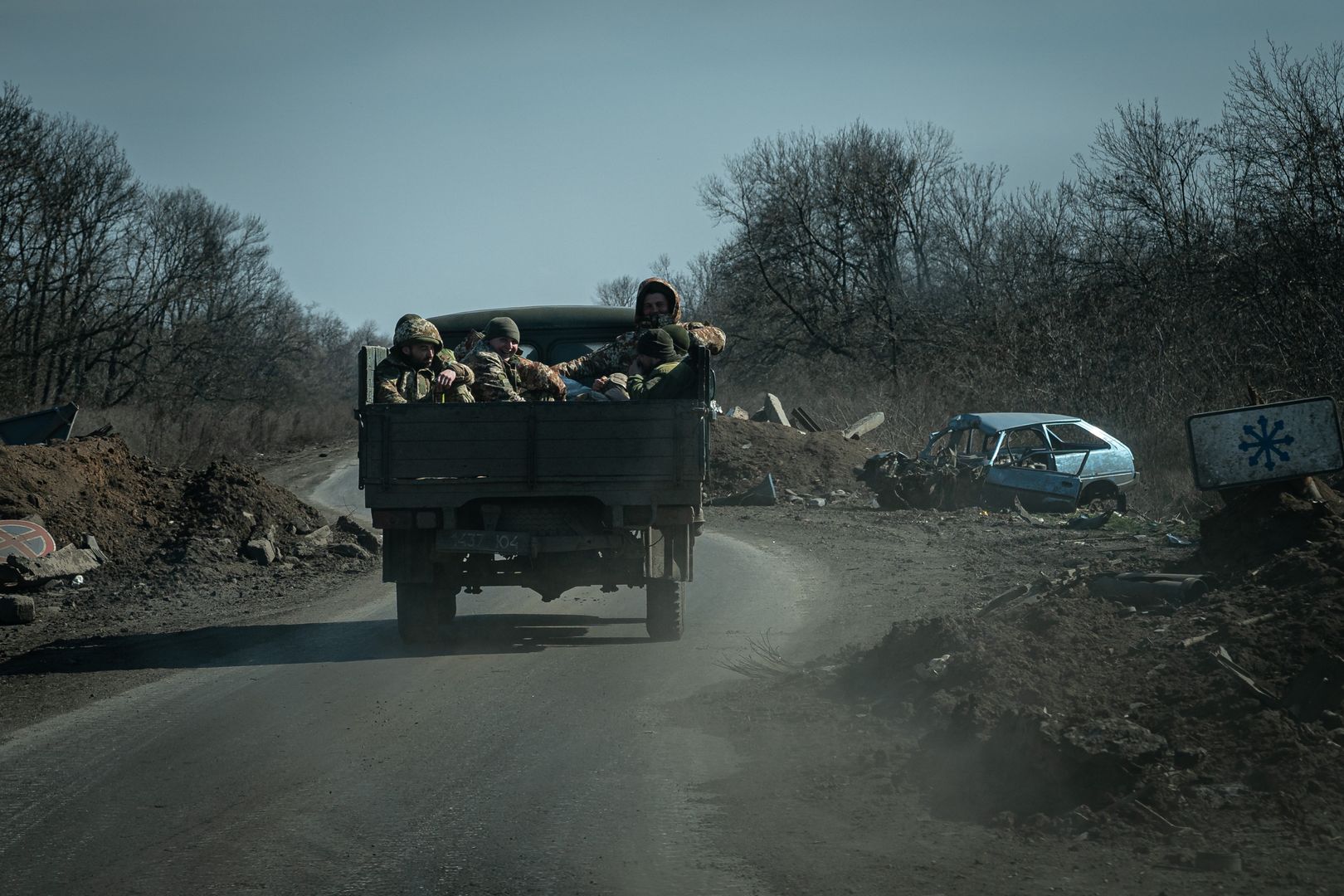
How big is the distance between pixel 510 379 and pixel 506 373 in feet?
0.46

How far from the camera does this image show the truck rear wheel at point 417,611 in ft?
27.3

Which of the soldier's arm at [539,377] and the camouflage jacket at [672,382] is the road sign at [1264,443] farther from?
the soldier's arm at [539,377]

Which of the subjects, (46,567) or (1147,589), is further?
(46,567)

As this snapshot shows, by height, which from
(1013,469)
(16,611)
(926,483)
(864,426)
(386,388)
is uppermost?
(386,388)

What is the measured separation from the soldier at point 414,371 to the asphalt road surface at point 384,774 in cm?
186

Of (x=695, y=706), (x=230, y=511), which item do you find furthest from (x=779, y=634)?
(x=230, y=511)

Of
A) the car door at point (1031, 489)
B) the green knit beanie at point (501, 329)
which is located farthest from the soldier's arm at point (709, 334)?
the car door at point (1031, 489)

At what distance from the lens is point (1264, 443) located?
22.4ft

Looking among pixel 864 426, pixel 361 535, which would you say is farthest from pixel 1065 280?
pixel 361 535

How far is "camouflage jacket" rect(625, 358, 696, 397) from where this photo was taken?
8.41 meters

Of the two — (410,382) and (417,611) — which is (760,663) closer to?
(417,611)

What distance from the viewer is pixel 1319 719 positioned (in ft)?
15.2

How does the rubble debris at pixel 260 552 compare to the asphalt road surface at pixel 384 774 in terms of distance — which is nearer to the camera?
the asphalt road surface at pixel 384 774

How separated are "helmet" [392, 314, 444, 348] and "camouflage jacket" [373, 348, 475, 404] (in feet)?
0.48
